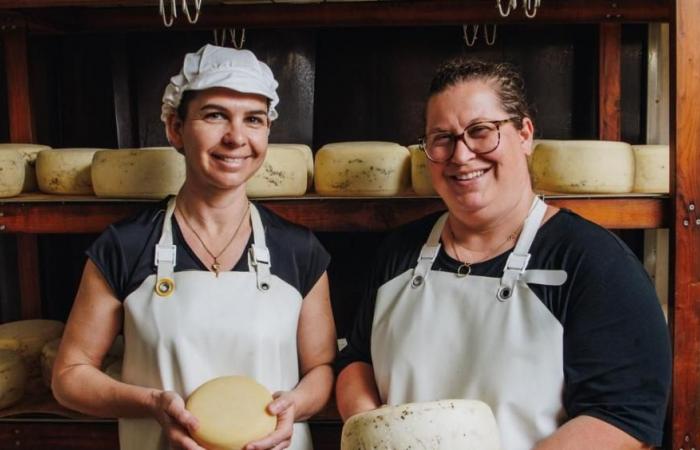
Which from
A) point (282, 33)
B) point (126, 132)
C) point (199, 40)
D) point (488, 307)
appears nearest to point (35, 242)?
point (126, 132)

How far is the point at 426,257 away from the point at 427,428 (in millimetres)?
488

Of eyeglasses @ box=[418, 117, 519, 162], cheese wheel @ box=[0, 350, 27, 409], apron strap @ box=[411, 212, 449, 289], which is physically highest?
eyeglasses @ box=[418, 117, 519, 162]

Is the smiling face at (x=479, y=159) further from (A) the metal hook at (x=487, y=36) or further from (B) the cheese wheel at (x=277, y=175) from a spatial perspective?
(A) the metal hook at (x=487, y=36)

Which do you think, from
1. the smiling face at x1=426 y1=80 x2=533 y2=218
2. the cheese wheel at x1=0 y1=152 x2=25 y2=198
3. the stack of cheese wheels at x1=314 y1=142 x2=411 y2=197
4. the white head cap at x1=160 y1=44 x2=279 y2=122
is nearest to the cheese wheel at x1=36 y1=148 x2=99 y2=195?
the cheese wheel at x1=0 y1=152 x2=25 y2=198

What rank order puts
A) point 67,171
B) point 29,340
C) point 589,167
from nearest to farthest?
point 589,167 < point 67,171 < point 29,340

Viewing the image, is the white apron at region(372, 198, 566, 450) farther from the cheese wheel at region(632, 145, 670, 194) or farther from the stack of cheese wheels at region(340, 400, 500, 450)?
the cheese wheel at region(632, 145, 670, 194)

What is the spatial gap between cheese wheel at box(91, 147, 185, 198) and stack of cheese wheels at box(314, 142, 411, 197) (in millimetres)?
404

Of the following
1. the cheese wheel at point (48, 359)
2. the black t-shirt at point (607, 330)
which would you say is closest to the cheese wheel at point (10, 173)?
the cheese wheel at point (48, 359)

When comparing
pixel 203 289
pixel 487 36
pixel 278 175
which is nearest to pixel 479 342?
pixel 203 289

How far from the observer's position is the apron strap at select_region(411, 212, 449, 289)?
1.65m

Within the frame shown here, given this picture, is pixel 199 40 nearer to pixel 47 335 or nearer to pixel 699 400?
pixel 47 335

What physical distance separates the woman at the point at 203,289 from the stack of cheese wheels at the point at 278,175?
0.23 meters

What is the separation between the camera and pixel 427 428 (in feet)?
4.15

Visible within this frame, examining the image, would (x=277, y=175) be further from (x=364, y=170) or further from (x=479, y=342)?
(x=479, y=342)
